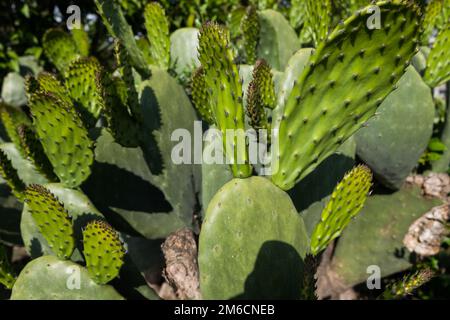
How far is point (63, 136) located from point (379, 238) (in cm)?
170

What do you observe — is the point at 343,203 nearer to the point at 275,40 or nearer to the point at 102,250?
the point at 102,250

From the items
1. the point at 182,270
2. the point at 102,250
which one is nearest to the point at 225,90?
the point at 102,250

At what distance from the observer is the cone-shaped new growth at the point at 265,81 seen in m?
1.67

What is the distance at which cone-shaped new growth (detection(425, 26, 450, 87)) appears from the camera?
2.05 m

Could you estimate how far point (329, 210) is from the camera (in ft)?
4.61

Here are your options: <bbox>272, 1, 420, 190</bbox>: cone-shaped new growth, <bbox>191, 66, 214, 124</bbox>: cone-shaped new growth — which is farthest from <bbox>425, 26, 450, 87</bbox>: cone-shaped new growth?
<bbox>191, 66, 214, 124</bbox>: cone-shaped new growth

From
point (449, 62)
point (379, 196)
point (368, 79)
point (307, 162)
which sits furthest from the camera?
point (379, 196)

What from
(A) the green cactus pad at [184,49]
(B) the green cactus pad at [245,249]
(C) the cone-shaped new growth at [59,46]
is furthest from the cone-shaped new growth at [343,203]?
(C) the cone-shaped new growth at [59,46]

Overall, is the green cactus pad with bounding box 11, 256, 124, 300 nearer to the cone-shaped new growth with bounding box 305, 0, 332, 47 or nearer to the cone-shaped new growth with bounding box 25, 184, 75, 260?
the cone-shaped new growth with bounding box 25, 184, 75, 260

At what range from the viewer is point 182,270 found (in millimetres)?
1685

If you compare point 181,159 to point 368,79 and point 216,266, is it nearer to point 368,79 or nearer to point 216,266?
point 216,266
